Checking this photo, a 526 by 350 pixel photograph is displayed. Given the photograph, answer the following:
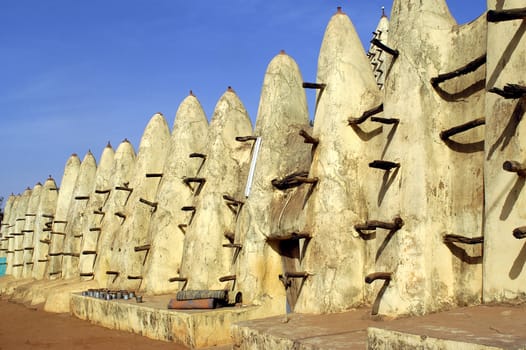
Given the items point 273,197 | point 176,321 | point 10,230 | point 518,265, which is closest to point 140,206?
point 273,197

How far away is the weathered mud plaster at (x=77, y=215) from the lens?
70.1ft

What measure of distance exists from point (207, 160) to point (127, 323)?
4102 mm

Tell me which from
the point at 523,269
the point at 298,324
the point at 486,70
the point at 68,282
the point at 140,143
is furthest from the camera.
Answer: the point at 68,282

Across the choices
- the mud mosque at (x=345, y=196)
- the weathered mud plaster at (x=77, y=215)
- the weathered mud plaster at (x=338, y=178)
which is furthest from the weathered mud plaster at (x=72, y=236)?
the weathered mud plaster at (x=338, y=178)

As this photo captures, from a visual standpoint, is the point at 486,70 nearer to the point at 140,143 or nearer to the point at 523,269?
the point at 523,269

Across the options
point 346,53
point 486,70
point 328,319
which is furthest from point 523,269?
point 346,53

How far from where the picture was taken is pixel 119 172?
19781 mm

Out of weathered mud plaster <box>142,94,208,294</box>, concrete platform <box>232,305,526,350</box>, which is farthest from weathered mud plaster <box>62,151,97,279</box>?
concrete platform <box>232,305,526,350</box>

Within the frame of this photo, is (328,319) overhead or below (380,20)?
below

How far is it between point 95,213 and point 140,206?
3.52 m

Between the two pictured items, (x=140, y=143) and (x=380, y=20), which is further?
(x=380, y=20)

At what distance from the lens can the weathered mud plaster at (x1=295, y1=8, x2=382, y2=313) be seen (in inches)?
370

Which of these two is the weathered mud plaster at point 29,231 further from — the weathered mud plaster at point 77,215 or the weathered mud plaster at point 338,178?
the weathered mud plaster at point 338,178

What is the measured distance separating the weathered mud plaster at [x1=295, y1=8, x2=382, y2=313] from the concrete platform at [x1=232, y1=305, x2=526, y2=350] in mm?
465
